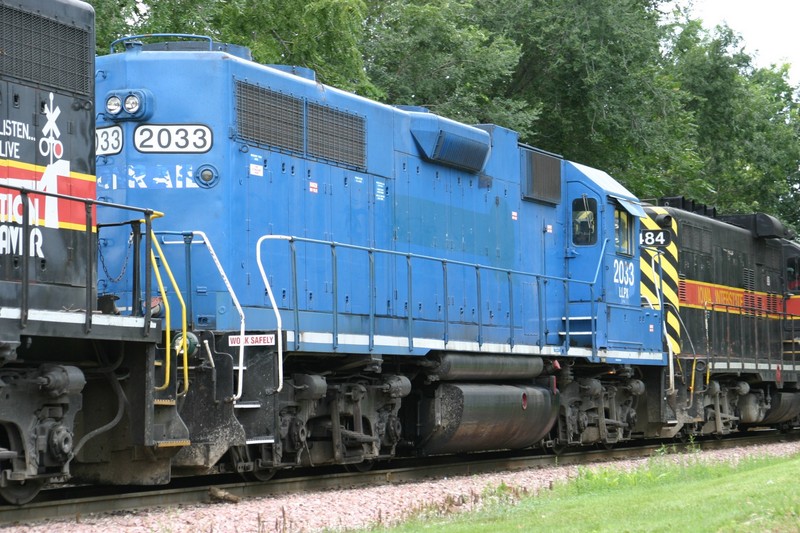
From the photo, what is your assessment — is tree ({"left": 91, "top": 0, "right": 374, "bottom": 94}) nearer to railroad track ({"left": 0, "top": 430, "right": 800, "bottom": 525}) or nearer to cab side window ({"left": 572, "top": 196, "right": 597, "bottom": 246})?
cab side window ({"left": 572, "top": 196, "right": 597, "bottom": 246})

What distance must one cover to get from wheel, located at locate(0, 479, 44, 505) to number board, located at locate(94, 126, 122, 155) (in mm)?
3446

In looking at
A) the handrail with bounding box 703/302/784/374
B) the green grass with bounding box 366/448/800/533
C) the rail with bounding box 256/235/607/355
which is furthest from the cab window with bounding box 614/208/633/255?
the green grass with bounding box 366/448/800/533

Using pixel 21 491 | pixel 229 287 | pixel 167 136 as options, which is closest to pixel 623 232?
pixel 167 136

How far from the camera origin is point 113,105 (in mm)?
10484

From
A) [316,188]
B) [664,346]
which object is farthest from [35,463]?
[664,346]

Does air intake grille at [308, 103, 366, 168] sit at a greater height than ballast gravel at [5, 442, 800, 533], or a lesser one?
greater

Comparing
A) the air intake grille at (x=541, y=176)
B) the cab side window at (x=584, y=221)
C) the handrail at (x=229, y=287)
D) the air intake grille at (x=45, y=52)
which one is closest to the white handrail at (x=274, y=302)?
the handrail at (x=229, y=287)

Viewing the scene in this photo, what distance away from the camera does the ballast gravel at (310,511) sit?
26.1ft

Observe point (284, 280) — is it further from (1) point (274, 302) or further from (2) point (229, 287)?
(2) point (229, 287)

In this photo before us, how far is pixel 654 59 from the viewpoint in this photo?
91.5 ft

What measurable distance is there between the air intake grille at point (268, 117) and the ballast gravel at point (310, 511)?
11.2ft

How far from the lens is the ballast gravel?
796 cm

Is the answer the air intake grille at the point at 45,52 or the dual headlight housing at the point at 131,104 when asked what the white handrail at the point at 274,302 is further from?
the air intake grille at the point at 45,52

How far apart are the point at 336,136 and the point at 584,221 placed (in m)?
5.24
